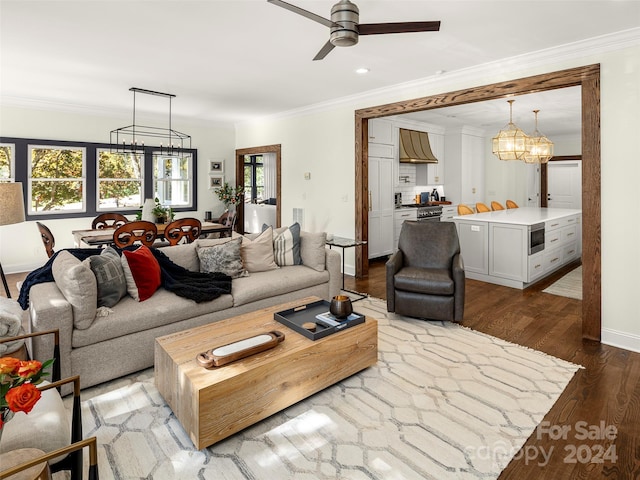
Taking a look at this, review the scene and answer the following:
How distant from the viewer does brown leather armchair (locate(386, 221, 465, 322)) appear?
373cm

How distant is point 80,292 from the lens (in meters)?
2.58

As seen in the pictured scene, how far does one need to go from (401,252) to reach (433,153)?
4.72 metres

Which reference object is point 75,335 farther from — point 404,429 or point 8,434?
point 404,429

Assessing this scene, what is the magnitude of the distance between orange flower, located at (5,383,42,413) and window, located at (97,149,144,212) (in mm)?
6171

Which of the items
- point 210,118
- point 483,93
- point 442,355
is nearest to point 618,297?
point 442,355

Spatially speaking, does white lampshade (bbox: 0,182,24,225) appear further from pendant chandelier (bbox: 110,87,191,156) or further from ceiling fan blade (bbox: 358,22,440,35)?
pendant chandelier (bbox: 110,87,191,156)

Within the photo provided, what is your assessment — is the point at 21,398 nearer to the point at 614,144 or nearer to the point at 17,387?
the point at 17,387

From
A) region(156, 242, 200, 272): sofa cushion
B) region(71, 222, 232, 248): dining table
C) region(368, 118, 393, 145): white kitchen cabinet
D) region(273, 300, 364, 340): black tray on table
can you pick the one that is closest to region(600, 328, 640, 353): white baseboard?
region(273, 300, 364, 340): black tray on table

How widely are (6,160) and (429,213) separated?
7123 mm

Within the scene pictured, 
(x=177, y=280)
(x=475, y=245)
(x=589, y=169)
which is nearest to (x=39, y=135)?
(x=177, y=280)

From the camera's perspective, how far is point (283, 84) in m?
4.95

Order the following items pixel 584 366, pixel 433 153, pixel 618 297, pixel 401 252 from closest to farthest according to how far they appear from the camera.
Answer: pixel 584 366 < pixel 618 297 < pixel 401 252 < pixel 433 153

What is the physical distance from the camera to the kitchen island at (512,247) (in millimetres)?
5094

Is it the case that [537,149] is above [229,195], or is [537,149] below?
above
